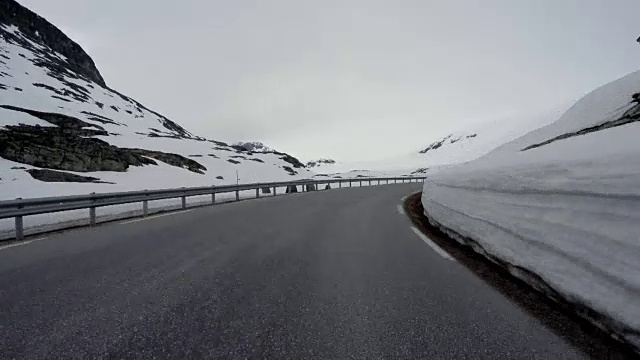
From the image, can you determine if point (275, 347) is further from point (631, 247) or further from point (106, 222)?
point (106, 222)

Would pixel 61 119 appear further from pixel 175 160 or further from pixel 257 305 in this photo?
pixel 257 305

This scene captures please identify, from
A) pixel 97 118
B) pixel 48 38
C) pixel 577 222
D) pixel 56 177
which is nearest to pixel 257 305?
pixel 577 222

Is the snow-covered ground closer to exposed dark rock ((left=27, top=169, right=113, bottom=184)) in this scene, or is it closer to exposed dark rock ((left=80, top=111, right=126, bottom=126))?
exposed dark rock ((left=27, top=169, right=113, bottom=184))

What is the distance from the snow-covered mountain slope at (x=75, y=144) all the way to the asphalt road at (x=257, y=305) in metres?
16.6

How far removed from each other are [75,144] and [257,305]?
42135 millimetres

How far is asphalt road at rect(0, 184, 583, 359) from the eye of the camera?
8.73 feet

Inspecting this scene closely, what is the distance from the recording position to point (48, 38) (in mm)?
149875

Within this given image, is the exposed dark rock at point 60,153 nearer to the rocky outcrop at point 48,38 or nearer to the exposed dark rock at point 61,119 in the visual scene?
the exposed dark rock at point 61,119

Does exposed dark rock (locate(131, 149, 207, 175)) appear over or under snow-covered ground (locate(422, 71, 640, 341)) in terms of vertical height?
over

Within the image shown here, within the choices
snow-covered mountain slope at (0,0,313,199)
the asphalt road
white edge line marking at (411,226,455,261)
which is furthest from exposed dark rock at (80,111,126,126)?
white edge line marking at (411,226,455,261)

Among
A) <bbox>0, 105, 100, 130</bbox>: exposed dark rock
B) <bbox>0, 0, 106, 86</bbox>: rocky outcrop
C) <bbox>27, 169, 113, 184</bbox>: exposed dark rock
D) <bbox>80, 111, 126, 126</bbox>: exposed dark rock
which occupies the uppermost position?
<bbox>0, 0, 106, 86</bbox>: rocky outcrop

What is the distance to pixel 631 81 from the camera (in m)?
13.9

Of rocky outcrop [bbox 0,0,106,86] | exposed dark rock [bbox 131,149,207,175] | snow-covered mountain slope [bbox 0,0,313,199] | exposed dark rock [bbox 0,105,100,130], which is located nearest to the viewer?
snow-covered mountain slope [bbox 0,0,313,199]

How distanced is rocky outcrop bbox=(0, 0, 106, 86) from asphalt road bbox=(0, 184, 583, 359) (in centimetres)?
15161
